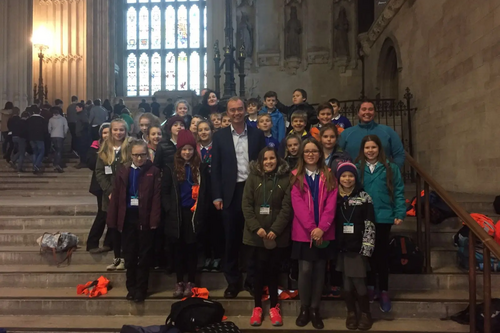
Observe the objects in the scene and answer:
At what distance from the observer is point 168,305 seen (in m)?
4.23

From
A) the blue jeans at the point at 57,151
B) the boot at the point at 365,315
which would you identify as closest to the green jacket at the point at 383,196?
the boot at the point at 365,315

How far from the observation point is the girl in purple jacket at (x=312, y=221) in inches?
148

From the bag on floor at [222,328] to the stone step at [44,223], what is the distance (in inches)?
121

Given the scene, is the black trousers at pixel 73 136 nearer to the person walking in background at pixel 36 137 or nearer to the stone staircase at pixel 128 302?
the person walking in background at pixel 36 137

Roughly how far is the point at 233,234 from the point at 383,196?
5.08 ft

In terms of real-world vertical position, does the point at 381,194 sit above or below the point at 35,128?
below

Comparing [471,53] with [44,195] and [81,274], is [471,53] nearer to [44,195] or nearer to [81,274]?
[81,274]

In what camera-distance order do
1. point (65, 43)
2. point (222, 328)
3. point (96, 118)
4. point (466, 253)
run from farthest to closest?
point (65, 43) → point (96, 118) → point (466, 253) → point (222, 328)

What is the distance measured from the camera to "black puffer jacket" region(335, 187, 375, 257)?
146 inches

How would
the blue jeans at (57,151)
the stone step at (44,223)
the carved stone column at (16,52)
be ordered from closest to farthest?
the stone step at (44,223) < the blue jeans at (57,151) < the carved stone column at (16,52)

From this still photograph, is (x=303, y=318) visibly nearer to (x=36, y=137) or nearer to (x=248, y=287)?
(x=248, y=287)

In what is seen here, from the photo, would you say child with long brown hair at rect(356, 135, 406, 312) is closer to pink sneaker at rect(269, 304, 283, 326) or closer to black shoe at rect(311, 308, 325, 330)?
black shoe at rect(311, 308, 325, 330)

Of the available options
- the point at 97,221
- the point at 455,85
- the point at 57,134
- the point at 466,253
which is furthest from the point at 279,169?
the point at 57,134

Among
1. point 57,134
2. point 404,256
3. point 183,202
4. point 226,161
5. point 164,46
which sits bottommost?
point 404,256
